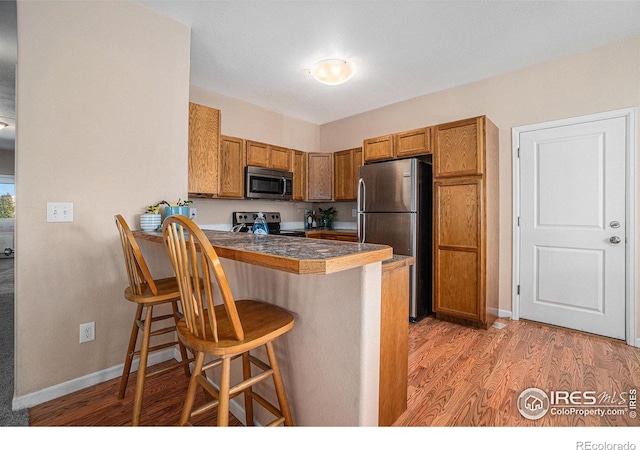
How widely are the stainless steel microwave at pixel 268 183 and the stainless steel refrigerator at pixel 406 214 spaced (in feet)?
3.80

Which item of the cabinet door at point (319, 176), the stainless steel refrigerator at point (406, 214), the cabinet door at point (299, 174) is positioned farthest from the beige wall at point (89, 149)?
the cabinet door at point (319, 176)

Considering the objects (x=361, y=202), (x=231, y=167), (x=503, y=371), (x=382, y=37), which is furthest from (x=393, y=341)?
(x=231, y=167)

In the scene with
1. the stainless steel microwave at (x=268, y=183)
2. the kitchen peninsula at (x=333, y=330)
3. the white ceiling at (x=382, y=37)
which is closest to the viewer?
the kitchen peninsula at (x=333, y=330)

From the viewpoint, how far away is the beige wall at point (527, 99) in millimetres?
2541

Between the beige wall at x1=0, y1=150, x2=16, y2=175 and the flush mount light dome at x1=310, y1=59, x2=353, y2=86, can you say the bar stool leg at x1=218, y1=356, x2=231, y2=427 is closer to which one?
the flush mount light dome at x1=310, y1=59, x2=353, y2=86

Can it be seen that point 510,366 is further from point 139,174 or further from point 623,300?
point 139,174

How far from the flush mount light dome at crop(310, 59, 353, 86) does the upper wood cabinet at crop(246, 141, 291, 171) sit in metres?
1.31

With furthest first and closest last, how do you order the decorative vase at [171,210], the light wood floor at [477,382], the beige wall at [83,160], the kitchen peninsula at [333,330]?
the decorative vase at [171,210] → the beige wall at [83,160] → the light wood floor at [477,382] → the kitchen peninsula at [333,330]

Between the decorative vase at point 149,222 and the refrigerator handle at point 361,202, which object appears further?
the refrigerator handle at point 361,202

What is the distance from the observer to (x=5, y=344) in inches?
92.4

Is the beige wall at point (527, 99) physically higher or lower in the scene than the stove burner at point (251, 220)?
higher

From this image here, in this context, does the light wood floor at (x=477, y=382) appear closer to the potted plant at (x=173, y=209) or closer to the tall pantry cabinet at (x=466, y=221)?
the tall pantry cabinet at (x=466, y=221)

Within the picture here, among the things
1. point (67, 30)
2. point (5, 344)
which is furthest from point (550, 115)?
point (5, 344)
